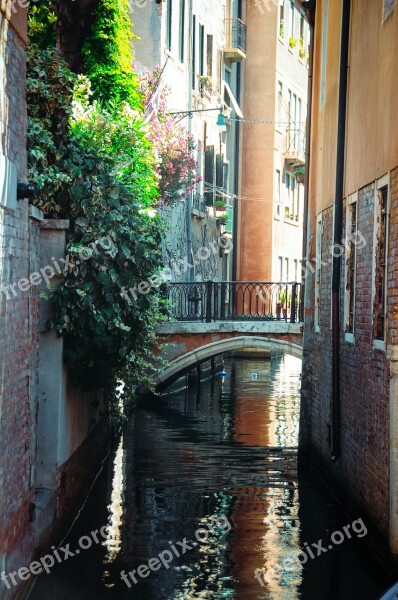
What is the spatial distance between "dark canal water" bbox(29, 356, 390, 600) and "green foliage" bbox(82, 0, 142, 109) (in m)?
5.97

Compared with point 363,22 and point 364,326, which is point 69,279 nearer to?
point 364,326

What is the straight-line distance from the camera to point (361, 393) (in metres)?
11.7

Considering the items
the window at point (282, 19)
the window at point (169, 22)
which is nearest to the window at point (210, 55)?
the window at point (169, 22)

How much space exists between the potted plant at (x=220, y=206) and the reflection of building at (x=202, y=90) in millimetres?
70

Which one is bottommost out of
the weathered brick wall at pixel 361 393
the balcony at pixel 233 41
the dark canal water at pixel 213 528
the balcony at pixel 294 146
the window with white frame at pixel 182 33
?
the dark canal water at pixel 213 528

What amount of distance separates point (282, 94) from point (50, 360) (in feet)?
96.1

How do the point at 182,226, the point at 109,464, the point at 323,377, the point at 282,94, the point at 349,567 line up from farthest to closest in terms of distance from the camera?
the point at 282,94, the point at 182,226, the point at 109,464, the point at 323,377, the point at 349,567

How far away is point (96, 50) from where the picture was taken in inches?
770

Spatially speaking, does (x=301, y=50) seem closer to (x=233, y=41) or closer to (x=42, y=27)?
(x=233, y=41)

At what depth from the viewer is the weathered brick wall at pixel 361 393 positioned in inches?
402

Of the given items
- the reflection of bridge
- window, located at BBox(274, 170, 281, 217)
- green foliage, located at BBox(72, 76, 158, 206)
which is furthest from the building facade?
window, located at BBox(274, 170, 281, 217)

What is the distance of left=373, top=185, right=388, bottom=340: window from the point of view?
10.8 metres

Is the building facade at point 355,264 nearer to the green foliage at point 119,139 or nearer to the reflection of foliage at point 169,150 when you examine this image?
the green foliage at point 119,139

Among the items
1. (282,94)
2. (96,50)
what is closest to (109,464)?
(96,50)
